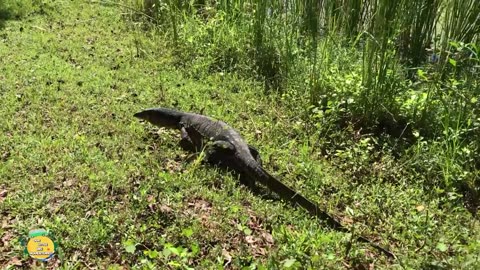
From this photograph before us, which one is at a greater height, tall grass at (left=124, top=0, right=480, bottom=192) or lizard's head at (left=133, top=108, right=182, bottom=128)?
tall grass at (left=124, top=0, right=480, bottom=192)

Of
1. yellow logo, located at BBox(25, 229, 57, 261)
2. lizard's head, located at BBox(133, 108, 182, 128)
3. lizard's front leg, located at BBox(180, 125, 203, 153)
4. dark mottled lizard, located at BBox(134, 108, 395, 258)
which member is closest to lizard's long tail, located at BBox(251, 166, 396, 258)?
dark mottled lizard, located at BBox(134, 108, 395, 258)

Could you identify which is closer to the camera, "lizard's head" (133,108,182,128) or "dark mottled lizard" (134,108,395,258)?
"dark mottled lizard" (134,108,395,258)

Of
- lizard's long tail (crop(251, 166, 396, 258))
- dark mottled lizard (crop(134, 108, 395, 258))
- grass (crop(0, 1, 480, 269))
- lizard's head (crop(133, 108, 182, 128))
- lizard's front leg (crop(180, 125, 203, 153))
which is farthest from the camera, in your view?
lizard's head (crop(133, 108, 182, 128))

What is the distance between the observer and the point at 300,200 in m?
3.47

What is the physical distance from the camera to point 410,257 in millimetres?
3080

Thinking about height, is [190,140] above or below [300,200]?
above

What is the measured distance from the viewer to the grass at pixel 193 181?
9.82ft

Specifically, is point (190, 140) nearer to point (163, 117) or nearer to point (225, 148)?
point (163, 117)

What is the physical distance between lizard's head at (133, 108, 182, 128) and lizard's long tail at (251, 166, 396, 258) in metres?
1.12

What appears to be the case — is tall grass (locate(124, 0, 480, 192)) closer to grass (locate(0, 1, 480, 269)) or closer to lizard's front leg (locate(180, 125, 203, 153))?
grass (locate(0, 1, 480, 269))

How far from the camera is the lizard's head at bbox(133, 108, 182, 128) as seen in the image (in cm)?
443

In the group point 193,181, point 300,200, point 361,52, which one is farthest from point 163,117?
point 361,52

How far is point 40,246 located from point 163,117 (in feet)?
5.97

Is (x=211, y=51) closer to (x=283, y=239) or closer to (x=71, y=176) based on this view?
(x=71, y=176)
